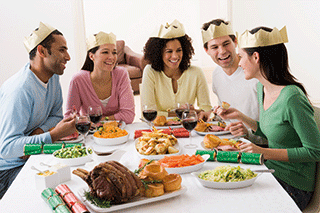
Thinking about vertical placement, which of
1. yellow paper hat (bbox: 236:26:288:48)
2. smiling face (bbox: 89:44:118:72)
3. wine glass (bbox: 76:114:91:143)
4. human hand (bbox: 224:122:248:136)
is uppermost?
yellow paper hat (bbox: 236:26:288:48)

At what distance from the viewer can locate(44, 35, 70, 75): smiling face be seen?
2381 millimetres

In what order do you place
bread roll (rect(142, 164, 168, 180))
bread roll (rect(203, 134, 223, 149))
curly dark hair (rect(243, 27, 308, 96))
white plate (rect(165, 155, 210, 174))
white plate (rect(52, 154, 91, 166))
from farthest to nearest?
curly dark hair (rect(243, 27, 308, 96))
bread roll (rect(203, 134, 223, 149))
white plate (rect(52, 154, 91, 166))
white plate (rect(165, 155, 210, 174))
bread roll (rect(142, 164, 168, 180))

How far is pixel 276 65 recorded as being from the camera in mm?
1858

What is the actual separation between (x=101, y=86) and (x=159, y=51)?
0.58m

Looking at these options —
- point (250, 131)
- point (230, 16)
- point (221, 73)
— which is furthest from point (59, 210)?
point (230, 16)

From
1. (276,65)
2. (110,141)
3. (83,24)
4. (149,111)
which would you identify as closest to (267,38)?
(276,65)

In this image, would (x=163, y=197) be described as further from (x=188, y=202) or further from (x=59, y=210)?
(x=59, y=210)

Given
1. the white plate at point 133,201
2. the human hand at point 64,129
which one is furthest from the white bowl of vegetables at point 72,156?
the white plate at point 133,201

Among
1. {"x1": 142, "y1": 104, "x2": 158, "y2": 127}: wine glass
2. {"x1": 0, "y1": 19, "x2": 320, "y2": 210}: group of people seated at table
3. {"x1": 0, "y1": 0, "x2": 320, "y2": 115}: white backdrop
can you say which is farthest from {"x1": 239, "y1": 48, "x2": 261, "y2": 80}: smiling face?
{"x1": 0, "y1": 0, "x2": 320, "y2": 115}: white backdrop

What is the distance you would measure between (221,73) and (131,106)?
804mm

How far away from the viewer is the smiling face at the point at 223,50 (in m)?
2.69

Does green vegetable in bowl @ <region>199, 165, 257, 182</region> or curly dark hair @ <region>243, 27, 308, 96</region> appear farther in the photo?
A: curly dark hair @ <region>243, 27, 308, 96</region>

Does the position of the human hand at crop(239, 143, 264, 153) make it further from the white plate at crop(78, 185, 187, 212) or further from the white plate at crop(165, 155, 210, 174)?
the white plate at crop(78, 185, 187, 212)

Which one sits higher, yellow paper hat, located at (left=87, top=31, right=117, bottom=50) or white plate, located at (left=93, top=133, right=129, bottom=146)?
yellow paper hat, located at (left=87, top=31, right=117, bottom=50)
